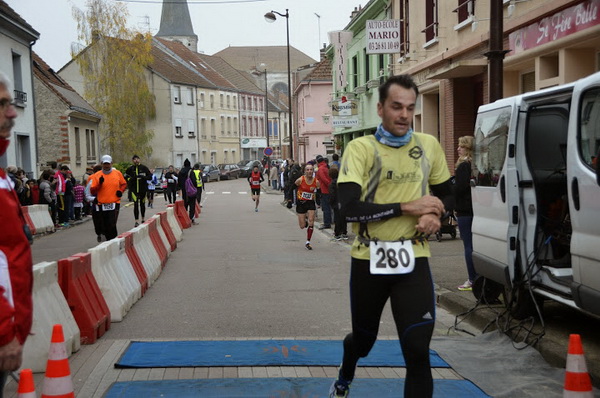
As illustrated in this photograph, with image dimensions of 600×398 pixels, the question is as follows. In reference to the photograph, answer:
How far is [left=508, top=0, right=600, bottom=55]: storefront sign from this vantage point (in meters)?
11.7

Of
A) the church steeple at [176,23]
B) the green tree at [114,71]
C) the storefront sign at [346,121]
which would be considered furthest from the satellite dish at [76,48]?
the church steeple at [176,23]

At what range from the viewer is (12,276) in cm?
285

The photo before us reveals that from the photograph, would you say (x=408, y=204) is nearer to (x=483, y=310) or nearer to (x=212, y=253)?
(x=483, y=310)

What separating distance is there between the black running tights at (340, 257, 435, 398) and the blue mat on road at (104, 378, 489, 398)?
1189 mm

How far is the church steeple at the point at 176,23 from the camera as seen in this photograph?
107 m

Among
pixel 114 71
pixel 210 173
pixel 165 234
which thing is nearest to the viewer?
pixel 165 234

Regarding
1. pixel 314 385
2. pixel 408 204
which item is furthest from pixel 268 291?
pixel 408 204

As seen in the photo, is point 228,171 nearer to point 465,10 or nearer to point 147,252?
point 465,10

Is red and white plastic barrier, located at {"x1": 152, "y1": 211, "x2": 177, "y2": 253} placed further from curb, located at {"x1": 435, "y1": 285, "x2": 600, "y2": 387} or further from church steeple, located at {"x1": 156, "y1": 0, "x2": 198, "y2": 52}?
church steeple, located at {"x1": 156, "y1": 0, "x2": 198, "y2": 52}

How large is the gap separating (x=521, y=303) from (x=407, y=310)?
3.51 m

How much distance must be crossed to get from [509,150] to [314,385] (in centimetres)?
295

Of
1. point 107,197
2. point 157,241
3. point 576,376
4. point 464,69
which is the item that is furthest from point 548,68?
point 576,376

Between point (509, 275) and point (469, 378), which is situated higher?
point (509, 275)

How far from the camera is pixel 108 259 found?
328 inches
